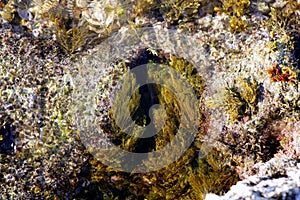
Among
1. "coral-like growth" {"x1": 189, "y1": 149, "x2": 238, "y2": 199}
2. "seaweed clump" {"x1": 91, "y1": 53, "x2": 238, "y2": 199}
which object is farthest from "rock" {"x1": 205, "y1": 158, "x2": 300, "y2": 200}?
"seaweed clump" {"x1": 91, "y1": 53, "x2": 238, "y2": 199}

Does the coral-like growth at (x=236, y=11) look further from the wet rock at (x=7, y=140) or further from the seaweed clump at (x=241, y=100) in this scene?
the wet rock at (x=7, y=140)

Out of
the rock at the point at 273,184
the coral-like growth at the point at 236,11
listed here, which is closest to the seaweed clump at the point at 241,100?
the coral-like growth at the point at 236,11

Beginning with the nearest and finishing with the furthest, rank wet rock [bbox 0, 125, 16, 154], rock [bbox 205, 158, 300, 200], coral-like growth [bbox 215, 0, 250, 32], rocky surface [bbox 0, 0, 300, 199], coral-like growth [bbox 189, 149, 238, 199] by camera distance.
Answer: rock [bbox 205, 158, 300, 200] < coral-like growth [bbox 189, 149, 238, 199] < rocky surface [bbox 0, 0, 300, 199] < wet rock [bbox 0, 125, 16, 154] < coral-like growth [bbox 215, 0, 250, 32]

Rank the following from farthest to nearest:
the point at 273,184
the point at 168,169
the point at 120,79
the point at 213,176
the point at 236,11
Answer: the point at 236,11 < the point at 120,79 < the point at 168,169 < the point at 213,176 < the point at 273,184

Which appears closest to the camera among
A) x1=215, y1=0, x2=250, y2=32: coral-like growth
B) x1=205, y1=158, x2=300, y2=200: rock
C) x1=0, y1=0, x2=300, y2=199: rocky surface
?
x1=205, y1=158, x2=300, y2=200: rock

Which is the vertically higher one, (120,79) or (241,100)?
(241,100)

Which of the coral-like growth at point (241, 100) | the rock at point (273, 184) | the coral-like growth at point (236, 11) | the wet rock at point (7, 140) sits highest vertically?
the coral-like growth at point (236, 11)

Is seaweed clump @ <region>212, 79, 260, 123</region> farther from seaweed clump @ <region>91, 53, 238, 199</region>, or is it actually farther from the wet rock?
the wet rock

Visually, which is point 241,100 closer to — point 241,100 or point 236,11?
point 241,100

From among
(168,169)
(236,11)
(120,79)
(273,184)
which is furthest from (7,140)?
(236,11)

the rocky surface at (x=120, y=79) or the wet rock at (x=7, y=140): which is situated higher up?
the rocky surface at (x=120, y=79)

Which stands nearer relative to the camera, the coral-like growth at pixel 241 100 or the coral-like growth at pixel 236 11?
the coral-like growth at pixel 241 100

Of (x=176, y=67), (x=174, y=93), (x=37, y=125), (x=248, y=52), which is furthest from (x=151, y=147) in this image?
(x=248, y=52)
